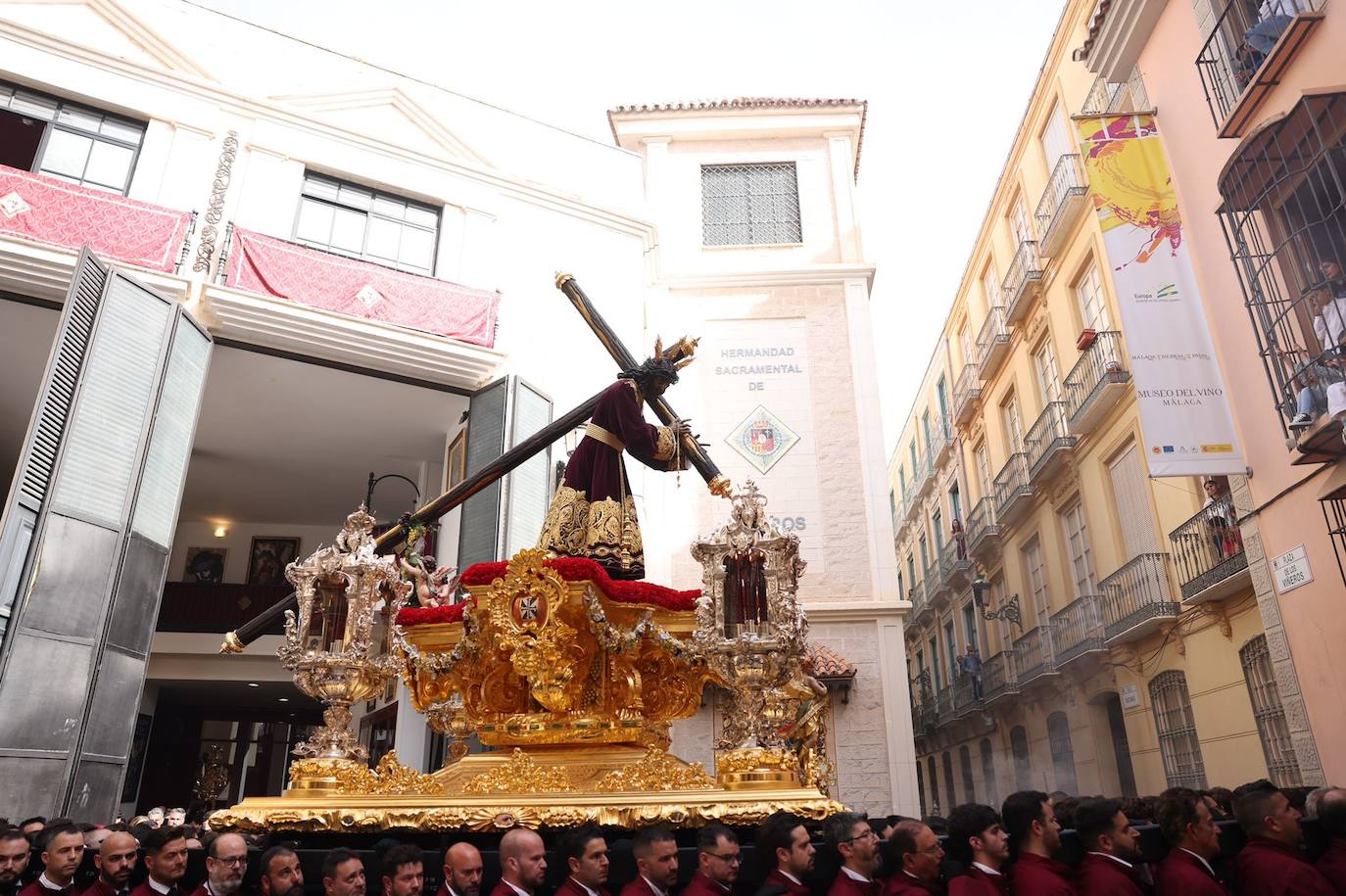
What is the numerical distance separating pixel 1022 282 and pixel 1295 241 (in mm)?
9294

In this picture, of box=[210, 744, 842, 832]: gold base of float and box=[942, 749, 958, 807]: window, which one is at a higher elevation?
box=[942, 749, 958, 807]: window

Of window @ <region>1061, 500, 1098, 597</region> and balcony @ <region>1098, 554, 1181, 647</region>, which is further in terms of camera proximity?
window @ <region>1061, 500, 1098, 597</region>

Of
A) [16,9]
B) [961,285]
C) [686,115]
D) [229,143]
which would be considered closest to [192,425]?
[229,143]

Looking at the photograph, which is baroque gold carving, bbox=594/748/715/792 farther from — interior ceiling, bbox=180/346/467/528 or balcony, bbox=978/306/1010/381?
balcony, bbox=978/306/1010/381

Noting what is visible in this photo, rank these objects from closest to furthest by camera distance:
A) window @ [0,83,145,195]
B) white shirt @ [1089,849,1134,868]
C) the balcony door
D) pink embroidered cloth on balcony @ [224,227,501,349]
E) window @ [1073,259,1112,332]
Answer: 1. white shirt @ [1089,849,1134,868]
2. the balcony door
3. pink embroidered cloth on balcony @ [224,227,501,349]
4. window @ [0,83,145,195]
5. window @ [1073,259,1112,332]

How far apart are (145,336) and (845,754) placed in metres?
8.96

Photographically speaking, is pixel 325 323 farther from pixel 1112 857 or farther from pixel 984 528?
pixel 984 528

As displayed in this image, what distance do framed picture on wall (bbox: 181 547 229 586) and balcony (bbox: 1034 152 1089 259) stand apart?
15.1 metres

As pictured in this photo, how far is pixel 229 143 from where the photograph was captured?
35.9 ft

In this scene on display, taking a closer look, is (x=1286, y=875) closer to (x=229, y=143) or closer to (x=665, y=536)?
(x=665, y=536)

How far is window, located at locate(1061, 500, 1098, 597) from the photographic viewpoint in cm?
1393

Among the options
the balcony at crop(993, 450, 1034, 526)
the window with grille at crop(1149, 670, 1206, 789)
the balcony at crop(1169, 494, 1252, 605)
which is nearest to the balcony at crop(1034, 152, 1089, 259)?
the balcony at crop(993, 450, 1034, 526)

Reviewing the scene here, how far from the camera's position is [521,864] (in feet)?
10.3

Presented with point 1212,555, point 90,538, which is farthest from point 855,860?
point 1212,555
